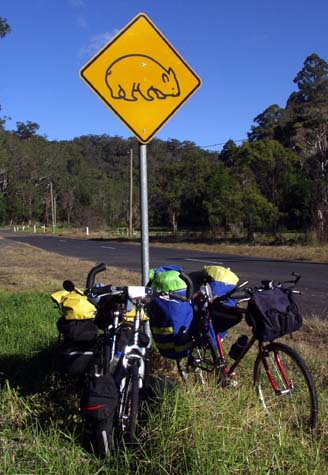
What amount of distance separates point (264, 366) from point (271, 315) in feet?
1.61

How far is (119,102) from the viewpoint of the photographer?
410 centimetres

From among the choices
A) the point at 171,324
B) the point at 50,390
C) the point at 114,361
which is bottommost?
the point at 50,390

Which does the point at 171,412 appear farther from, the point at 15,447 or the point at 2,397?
the point at 2,397

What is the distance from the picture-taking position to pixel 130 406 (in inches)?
116

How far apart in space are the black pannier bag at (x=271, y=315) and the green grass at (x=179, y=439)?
426mm

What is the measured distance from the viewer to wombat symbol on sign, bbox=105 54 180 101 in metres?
4.10

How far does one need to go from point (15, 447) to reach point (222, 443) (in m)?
1.19

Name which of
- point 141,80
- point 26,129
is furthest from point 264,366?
point 26,129

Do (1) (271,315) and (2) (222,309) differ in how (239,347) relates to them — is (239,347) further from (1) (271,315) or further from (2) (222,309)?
(1) (271,315)

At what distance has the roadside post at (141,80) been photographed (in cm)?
408

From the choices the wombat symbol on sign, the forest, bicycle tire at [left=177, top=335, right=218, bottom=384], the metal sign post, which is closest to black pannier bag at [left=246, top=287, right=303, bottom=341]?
bicycle tire at [left=177, top=335, right=218, bottom=384]

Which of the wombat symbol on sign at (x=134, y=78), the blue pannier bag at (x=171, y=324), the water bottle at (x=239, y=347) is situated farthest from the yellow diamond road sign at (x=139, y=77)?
the water bottle at (x=239, y=347)

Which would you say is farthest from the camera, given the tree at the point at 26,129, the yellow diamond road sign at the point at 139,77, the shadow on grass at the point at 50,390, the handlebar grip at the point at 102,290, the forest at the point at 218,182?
the tree at the point at 26,129

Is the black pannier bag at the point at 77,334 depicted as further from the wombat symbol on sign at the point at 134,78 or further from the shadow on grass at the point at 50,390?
A: the wombat symbol on sign at the point at 134,78
